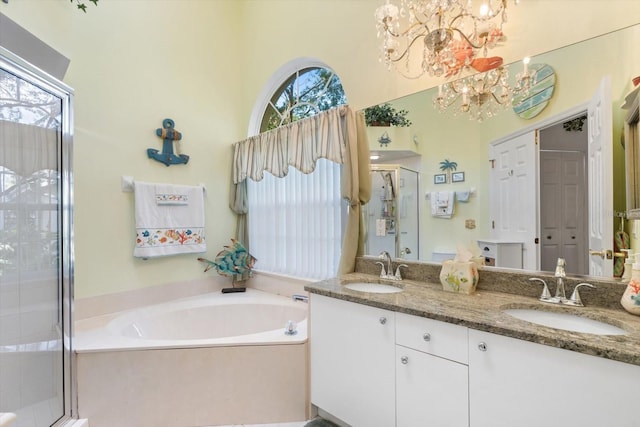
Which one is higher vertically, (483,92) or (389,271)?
(483,92)

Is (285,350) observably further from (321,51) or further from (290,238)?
(321,51)

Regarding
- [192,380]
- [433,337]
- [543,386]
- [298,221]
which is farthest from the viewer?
[298,221]

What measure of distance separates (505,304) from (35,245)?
2.26 meters

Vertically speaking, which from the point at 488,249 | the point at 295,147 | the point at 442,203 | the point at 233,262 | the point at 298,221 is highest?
the point at 295,147

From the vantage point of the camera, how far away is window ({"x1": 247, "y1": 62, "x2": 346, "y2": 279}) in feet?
7.94

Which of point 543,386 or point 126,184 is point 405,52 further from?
point 126,184

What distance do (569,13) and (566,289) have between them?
1306 millimetres

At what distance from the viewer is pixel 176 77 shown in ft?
8.86

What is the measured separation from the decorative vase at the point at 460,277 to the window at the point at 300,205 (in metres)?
0.94

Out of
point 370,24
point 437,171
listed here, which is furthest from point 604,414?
point 370,24

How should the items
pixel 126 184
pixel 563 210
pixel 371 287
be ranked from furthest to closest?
pixel 126 184 < pixel 371 287 < pixel 563 210

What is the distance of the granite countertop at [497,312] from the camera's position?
888 millimetres

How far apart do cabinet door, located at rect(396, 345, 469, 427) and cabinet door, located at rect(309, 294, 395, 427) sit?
5cm

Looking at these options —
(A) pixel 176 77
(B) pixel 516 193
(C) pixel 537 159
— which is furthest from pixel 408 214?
(A) pixel 176 77
